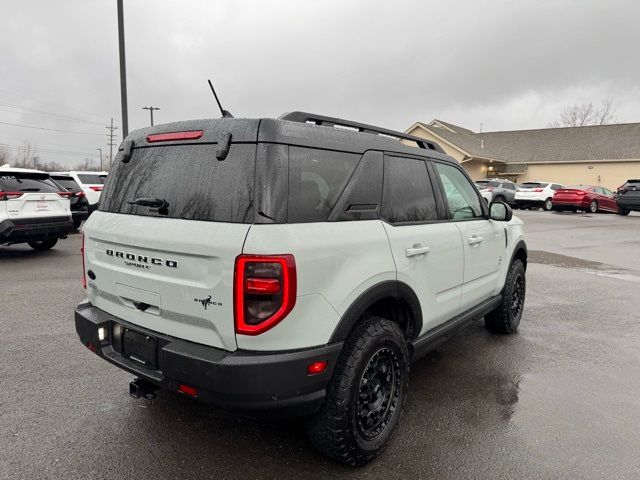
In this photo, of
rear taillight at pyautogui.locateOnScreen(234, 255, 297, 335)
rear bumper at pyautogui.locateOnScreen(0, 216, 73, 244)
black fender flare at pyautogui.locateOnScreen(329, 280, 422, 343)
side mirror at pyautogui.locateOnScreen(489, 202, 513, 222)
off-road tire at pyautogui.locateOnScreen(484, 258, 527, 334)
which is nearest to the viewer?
rear taillight at pyautogui.locateOnScreen(234, 255, 297, 335)

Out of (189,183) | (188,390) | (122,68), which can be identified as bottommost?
(188,390)

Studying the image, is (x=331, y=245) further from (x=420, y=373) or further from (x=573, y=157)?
(x=573, y=157)

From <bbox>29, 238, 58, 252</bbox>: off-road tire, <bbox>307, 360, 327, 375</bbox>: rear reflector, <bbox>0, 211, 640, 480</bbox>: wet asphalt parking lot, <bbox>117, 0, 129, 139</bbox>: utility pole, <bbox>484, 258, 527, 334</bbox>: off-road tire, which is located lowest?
<bbox>0, 211, 640, 480</bbox>: wet asphalt parking lot

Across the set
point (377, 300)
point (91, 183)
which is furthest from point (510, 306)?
point (91, 183)

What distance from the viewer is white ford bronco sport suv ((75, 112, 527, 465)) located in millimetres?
2082

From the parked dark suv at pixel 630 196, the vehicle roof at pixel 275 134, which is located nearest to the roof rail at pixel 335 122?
the vehicle roof at pixel 275 134

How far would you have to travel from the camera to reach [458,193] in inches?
148

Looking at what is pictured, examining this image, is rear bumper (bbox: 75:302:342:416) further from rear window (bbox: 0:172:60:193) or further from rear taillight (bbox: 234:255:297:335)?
rear window (bbox: 0:172:60:193)

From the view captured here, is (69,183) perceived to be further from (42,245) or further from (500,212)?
(500,212)

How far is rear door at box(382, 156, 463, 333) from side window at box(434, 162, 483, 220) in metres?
0.26

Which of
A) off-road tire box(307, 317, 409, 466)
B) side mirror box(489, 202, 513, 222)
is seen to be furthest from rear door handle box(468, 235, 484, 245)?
off-road tire box(307, 317, 409, 466)

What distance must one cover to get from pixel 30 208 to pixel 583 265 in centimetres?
1066

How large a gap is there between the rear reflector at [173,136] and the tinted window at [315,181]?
590 mm

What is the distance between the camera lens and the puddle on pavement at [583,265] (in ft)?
26.6
